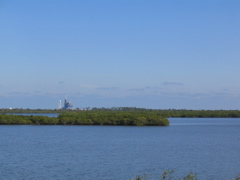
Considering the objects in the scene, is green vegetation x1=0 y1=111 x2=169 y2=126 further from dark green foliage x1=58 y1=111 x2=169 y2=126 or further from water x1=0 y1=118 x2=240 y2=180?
water x1=0 y1=118 x2=240 y2=180

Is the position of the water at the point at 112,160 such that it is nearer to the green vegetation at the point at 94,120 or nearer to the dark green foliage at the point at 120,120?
the dark green foliage at the point at 120,120

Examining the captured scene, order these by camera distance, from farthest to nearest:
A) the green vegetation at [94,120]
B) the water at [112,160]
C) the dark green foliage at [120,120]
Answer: the green vegetation at [94,120]
the dark green foliage at [120,120]
the water at [112,160]

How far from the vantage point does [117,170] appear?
2964 cm

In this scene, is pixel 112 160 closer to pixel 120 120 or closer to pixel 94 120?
pixel 120 120

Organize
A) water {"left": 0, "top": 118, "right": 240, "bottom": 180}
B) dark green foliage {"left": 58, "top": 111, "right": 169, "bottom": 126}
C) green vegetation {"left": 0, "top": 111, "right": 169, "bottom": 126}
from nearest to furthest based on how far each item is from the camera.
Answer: water {"left": 0, "top": 118, "right": 240, "bottom": 180} < dark green foliage {"left": 58, "top": 111, "right": 169, "bottom": 126} < green vegetation {"left": 0, "top": 111, "right": 169, "bottom": 126}

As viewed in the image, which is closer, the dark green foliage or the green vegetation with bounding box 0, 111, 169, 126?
the dark green foliage

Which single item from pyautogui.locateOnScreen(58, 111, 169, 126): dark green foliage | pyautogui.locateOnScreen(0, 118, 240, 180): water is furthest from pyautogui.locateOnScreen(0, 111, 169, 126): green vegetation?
pyautogui.locateOnScreen(0, 118, 240, 180): water

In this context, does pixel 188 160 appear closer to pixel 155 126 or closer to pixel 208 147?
pixel 208 147

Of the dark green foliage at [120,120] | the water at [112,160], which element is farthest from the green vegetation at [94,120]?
the water at [112,160]

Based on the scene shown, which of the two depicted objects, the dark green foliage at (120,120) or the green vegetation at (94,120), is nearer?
the dark green foliage at (120,120)

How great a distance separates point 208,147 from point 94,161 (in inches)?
644

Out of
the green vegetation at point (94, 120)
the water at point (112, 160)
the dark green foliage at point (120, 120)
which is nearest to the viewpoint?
the water at point (112, 160)

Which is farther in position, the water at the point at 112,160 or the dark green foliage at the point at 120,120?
the dark green foliage at the point at 120,120

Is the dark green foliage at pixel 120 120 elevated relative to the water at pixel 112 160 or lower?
elevated
